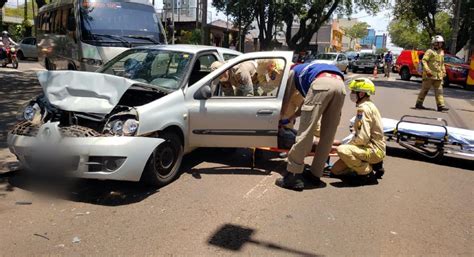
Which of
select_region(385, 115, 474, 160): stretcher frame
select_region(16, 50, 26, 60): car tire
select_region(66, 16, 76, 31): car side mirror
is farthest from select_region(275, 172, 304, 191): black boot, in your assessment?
select_region(16, 50, 26, 60): car tire

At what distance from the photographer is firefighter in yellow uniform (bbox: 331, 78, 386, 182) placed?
18.0 feet

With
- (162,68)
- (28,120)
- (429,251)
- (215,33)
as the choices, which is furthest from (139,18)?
(215,33)

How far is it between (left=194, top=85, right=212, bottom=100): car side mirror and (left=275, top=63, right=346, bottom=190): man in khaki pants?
1097 mm

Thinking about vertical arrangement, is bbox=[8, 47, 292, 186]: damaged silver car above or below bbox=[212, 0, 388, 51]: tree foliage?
below

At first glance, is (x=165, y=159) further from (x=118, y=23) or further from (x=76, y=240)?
(x=118, y=23)

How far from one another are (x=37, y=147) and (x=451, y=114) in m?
11.0

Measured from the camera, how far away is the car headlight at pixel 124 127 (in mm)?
4734

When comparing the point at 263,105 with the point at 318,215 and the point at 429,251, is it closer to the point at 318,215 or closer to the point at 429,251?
the point at 318,215

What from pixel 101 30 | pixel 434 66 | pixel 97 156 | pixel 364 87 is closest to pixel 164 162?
pixel 97 156

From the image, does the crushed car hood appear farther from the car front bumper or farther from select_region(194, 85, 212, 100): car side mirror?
select_region(194, 85, 212, 100): car side mirror

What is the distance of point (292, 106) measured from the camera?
6258 millimetres

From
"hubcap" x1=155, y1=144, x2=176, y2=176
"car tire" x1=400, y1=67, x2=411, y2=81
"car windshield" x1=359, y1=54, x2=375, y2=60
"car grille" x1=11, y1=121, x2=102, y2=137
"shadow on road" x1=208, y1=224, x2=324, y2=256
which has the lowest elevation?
"shadow on road" x1=208, y1=224, x2=324, y2=256

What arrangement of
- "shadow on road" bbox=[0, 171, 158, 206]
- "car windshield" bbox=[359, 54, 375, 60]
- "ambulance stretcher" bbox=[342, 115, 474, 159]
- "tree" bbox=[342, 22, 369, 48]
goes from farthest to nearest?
"tree" bbox=[342, 22, 369, 48] < "car windshield" bbox=[359, 54, 375, 60] < "ambulance stretcher" bbox=[342, 115, 474, 159] < "shadow on road" bbox=[0, 171, 158, 206]

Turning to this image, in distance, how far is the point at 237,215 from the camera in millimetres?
4504
